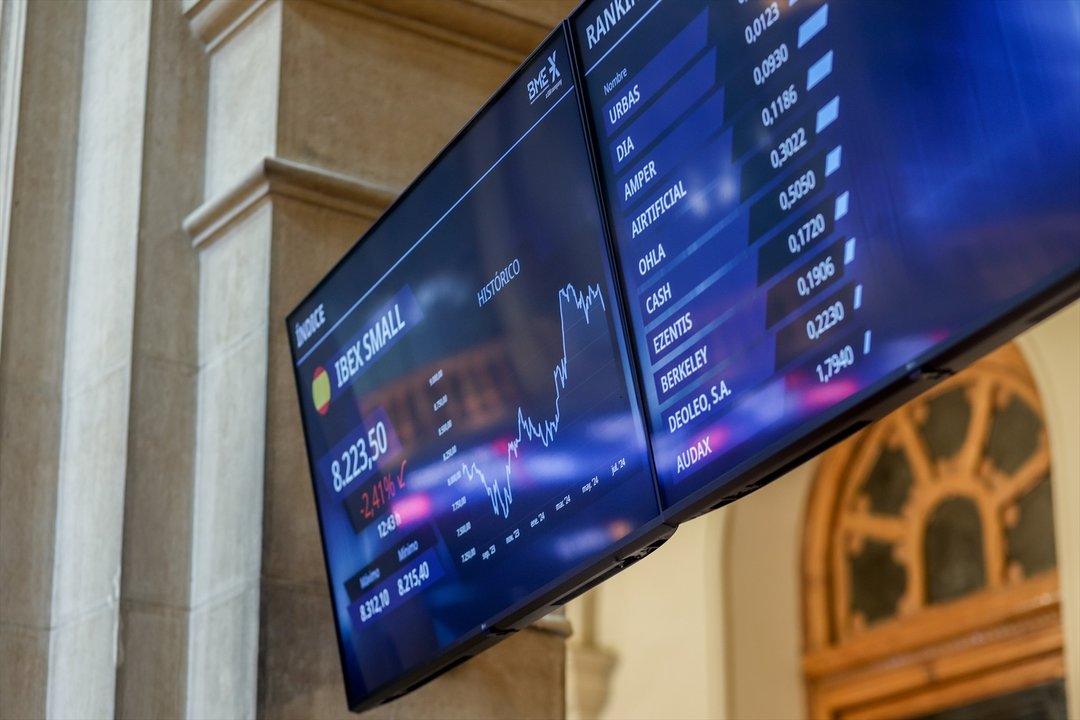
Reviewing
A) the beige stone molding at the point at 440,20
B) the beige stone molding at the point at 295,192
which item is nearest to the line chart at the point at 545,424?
the beige stone molding at the point at 295,192

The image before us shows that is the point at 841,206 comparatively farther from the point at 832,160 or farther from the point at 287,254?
the point at 287,254

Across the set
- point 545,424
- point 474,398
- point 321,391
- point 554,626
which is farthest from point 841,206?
point 554,626

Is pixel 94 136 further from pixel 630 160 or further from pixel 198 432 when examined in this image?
pixel 630 160

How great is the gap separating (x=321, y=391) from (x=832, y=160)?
1714mm

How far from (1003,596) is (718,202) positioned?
6628 mm

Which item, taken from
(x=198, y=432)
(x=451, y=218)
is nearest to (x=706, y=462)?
(x=451, y=218)

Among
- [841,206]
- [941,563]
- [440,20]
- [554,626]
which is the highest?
[440,20]

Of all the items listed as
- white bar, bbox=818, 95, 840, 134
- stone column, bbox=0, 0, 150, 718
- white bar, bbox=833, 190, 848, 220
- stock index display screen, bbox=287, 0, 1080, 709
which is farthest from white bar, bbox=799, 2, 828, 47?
stone column, bbox=0, 0, 150, 718

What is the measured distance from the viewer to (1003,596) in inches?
356

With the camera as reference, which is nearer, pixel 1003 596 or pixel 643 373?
pixel 643 373

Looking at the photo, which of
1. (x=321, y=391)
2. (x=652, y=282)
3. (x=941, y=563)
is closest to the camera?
(x=652, y=282)

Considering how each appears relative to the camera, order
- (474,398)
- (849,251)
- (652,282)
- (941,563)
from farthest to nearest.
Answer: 1. (941,563)
2. (474,398)
3. (652,282)
4. (849,251)

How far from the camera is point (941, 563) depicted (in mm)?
9422

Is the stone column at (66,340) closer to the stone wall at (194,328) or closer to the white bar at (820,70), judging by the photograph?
the stone wall at (194,328)
